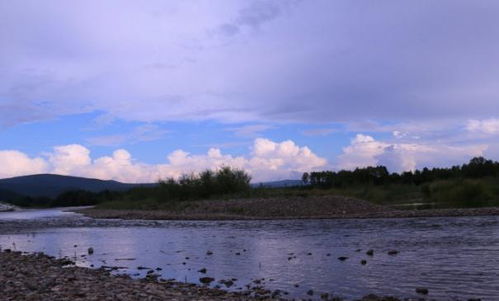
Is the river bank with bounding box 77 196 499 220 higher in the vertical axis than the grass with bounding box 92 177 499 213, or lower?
lower

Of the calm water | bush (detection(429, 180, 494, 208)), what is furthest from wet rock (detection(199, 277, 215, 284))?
bush (detection(429, 180, 494, 208))

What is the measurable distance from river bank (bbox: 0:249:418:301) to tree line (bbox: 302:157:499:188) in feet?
249

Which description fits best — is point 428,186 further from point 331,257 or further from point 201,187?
point 331,257

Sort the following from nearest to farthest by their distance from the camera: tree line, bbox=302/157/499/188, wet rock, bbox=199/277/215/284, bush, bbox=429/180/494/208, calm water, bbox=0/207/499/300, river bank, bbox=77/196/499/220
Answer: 1. calm water, bbox=0/207/499/300
2. wet rock, bbox=199/277/215/284
3. river bank, bbox=77/196/499/220
4. bush, bbox=429/180/494/208
5. tree line, bbox=302/157/499/188

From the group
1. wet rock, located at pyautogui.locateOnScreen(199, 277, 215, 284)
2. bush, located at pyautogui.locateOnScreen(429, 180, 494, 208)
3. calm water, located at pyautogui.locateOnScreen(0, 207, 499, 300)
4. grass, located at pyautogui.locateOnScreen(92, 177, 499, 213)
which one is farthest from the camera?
grass, located at pyautogui.locateOnScreen(92, 177, 499, 213)

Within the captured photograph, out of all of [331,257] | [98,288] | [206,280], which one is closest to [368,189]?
[331,257]

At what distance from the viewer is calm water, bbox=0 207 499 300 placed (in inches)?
580

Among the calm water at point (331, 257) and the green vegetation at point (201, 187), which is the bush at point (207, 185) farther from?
the calm water at point (331, 257)

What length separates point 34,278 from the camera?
15.4 metres

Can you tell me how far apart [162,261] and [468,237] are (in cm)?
1472

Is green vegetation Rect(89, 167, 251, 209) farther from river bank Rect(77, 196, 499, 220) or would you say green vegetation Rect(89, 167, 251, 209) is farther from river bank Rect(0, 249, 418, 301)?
river bank Rect(0, 249, 418, 301)

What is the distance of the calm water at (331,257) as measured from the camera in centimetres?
1473

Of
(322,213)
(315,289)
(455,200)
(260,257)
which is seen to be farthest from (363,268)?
(455,200)

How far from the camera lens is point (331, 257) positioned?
20594 mm
